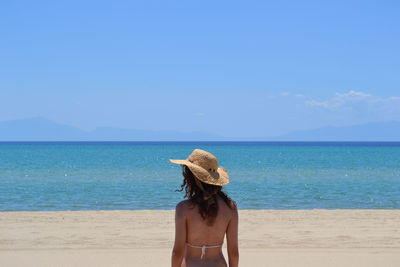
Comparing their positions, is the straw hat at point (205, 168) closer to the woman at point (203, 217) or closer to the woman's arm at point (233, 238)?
the woman at point (203, 217)

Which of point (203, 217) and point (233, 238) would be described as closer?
point (203, 217)

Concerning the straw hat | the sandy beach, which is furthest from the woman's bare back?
the sandy beach

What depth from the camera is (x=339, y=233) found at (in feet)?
37.5

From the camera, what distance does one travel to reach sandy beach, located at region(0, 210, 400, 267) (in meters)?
8.64

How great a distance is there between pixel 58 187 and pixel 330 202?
13.1 m

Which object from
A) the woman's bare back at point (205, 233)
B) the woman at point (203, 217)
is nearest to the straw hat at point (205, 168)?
the woman at point (203, 217)

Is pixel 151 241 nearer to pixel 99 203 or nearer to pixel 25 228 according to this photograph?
pixel 25 228

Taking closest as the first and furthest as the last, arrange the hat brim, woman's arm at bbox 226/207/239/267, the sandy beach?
the hat brim → woman's arm at bbox 226/207/239/267 → the sandy beach

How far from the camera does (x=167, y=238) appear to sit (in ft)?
35.5

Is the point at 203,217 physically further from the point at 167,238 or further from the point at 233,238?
the point at 167,238

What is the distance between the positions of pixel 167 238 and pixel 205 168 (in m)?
6.94

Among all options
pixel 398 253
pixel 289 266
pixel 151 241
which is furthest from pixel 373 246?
pixel 151 241

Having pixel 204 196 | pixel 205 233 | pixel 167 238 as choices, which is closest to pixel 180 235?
pixel 205 233

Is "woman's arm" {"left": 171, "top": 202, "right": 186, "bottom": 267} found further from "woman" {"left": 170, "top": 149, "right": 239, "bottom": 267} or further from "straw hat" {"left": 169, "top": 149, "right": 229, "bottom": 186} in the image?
"straw hat" {"left": 169, "top": 149, "right": 229, "bottom": 186}
